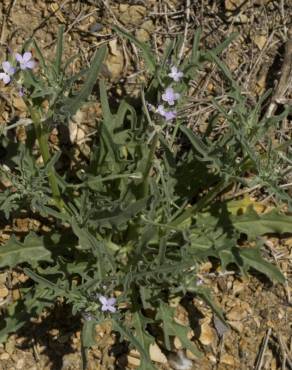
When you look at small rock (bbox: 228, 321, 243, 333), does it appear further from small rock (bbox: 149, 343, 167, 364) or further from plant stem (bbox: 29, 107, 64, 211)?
plant stem (bbox: 29, 107, 64, 211)

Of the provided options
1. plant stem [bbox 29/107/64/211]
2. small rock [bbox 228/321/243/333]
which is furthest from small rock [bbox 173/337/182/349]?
plant stem [bbox 29/107/64/211]

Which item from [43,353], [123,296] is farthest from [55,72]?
[43,353]

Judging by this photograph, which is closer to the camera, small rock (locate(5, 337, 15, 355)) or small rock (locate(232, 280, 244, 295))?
small rock (locate(5, 337, 15, 355))

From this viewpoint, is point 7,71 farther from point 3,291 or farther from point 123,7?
point 123,7

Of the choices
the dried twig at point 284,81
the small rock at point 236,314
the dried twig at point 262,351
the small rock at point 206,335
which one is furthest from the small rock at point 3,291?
the dried twig at point 284,81

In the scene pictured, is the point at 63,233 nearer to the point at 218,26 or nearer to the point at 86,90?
the point at 86,90

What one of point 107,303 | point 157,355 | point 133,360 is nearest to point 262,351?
point 157,355
